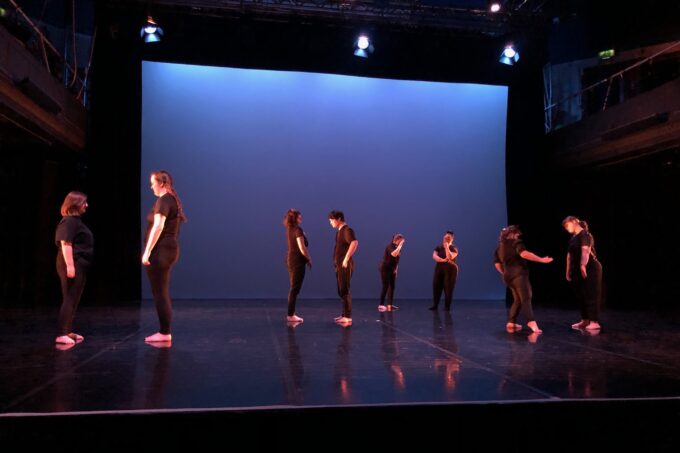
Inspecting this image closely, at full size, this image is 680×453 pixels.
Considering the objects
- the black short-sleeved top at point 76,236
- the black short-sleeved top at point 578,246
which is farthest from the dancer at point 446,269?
the black short-sleeved top at point 76,236

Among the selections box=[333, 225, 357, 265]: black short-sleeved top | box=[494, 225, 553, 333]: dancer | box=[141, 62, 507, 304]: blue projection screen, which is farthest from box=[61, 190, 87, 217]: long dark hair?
box=[141, 62, 507, 304]: blue projection screen

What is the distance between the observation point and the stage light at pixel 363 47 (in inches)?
388

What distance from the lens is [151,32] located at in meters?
9.11

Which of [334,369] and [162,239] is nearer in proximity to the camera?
[334,369]

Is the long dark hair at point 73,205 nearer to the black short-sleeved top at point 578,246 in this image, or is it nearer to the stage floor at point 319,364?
the stage floor at point 319,364

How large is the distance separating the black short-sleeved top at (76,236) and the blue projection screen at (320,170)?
528cm

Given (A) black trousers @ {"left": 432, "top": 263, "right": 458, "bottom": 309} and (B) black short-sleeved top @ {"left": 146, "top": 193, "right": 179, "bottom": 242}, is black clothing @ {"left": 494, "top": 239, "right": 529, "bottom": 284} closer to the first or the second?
(A) black trousers @ {"left": 432, "top": 263, "right": 458, "bottom": 309}

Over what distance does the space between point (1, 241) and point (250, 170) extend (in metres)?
4.51

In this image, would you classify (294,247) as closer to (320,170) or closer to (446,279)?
(446,279)

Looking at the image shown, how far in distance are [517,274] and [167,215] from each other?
3801 millimetres

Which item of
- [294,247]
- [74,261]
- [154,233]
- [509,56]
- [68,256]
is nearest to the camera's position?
[154,233]

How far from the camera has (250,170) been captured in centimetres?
1016

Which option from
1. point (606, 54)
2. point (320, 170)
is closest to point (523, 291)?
point (320, 170)

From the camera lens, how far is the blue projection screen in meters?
9.90
